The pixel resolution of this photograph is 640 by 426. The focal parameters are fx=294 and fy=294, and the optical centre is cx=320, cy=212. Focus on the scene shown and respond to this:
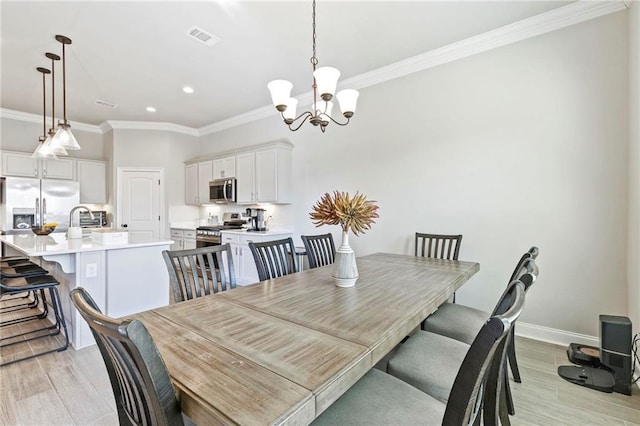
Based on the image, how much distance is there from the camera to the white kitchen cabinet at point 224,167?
5323 millimetres

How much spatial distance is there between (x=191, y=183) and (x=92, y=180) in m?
1.90

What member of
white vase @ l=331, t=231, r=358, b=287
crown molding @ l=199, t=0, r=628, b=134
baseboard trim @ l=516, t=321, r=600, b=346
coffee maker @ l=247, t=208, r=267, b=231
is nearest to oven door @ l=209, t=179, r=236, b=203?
coffee maker @ l=247, t=208, r=267, b=231

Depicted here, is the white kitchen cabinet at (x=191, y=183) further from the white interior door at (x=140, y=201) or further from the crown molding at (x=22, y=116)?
the crown molding at (x=22, y=116)

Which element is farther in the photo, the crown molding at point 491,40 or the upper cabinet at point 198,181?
the upper cabinet at point 198,181

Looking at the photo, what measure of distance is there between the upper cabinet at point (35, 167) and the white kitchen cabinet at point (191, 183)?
2.00 meters

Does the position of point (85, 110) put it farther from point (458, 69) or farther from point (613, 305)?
point (613, 305)

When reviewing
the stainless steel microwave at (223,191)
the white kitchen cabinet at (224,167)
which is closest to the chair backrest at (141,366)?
A: the stainless steel microwave at (223,191)

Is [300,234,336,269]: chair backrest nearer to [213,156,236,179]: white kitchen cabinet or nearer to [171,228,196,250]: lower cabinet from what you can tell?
[213,156,236,179]: white kitchen cabinet

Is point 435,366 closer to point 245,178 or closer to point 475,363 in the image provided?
point 475,363

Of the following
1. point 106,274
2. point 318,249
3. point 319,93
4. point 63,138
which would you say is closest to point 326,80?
point 319,93

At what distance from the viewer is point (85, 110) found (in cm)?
514

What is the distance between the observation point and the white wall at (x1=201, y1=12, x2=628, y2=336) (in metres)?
2.50

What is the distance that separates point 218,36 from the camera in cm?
300

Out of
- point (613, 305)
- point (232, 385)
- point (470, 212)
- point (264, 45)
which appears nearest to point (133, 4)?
point (264, 45)
